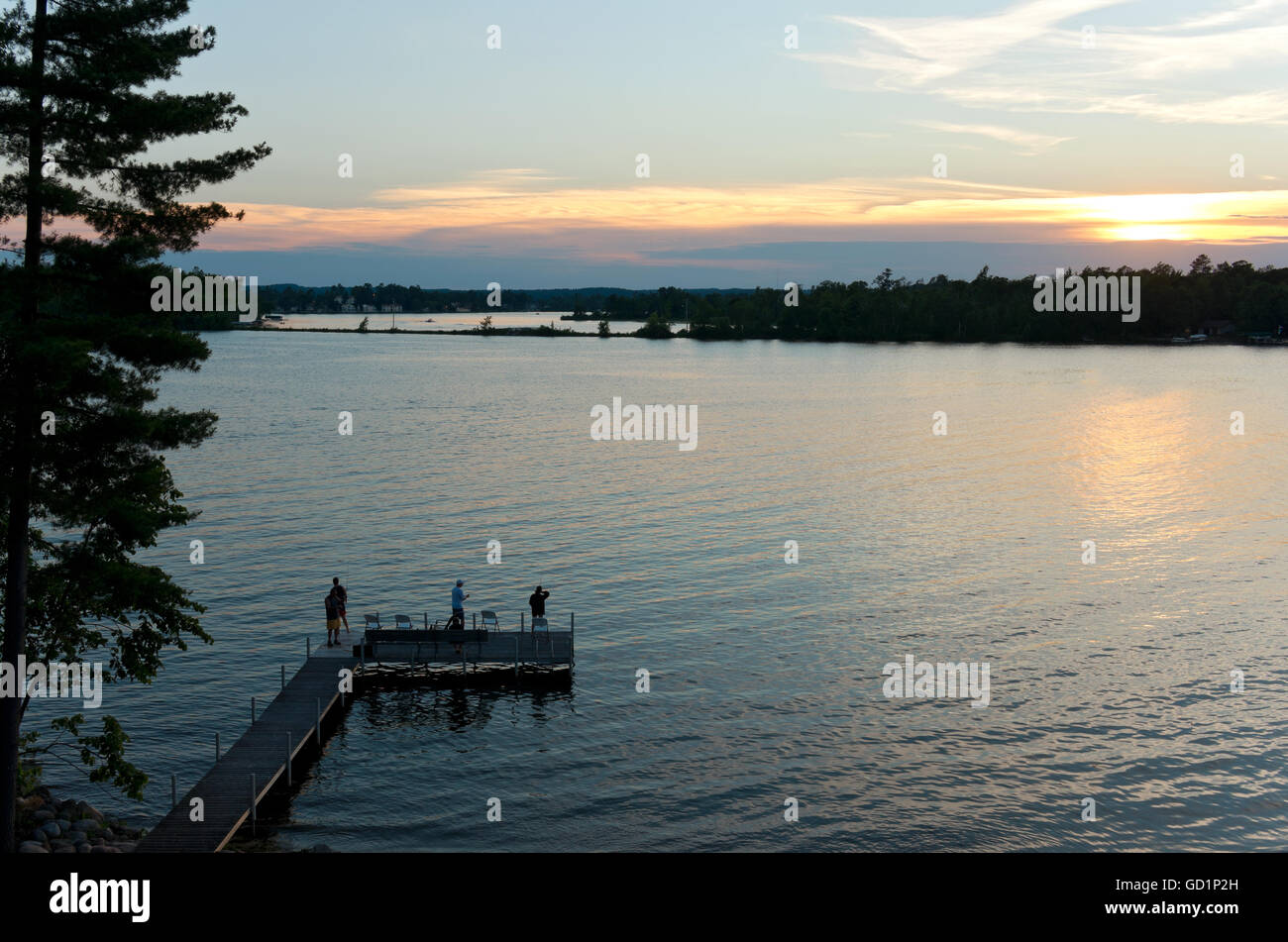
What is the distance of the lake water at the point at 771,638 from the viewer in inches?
1035

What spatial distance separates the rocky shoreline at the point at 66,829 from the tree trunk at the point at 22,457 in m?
1.93

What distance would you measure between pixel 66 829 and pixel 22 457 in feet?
29.3

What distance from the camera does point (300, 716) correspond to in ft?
99.3

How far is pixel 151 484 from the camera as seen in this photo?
19828 millimetres

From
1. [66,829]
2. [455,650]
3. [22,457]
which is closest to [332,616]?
[455,650]

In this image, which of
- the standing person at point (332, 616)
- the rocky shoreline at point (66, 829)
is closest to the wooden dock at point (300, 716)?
the standing person at point (332, 616)

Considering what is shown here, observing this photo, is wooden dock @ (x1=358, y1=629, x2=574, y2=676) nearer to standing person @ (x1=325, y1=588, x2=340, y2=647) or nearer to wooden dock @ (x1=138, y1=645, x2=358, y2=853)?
wooden dock @ (x1=138, y1=645, x2=358, y2=853)

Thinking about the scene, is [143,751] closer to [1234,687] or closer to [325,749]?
[325,749]

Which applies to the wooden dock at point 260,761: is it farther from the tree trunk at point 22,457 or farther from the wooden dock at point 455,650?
the tree trunk at point 22,457

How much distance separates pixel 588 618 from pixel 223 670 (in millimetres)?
13972

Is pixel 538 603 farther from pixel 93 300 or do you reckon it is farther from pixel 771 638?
pixel 93 300

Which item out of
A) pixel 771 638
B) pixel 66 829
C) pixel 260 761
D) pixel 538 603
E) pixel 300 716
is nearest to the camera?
pixel 66 829

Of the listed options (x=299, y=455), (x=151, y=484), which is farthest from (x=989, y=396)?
(x=151, y=484)

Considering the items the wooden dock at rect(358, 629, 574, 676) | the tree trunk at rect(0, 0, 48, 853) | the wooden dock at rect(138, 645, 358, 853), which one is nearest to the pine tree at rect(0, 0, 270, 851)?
the tree trunk at rect(0, 0, 48, 853)
